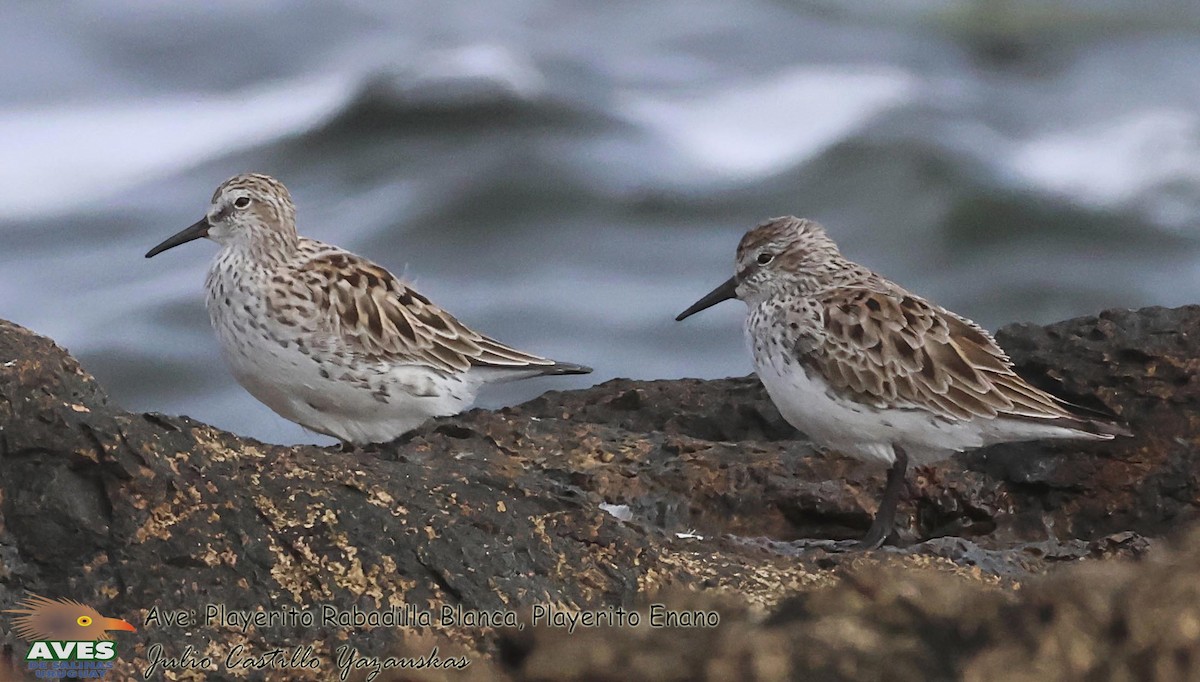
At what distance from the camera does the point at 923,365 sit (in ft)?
21.5

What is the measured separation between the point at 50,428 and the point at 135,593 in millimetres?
507

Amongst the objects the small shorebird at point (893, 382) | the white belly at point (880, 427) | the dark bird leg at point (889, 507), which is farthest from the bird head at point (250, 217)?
the dark bird leg at point (889, 507)

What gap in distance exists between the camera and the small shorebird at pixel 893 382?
631 cm

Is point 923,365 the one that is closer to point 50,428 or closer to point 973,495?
point 973,495

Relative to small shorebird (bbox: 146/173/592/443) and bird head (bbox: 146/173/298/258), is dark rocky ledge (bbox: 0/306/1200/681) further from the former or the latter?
bird head (bbox: 146/173/298/258)

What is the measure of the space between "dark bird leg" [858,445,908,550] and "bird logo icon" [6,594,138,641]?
2834mm

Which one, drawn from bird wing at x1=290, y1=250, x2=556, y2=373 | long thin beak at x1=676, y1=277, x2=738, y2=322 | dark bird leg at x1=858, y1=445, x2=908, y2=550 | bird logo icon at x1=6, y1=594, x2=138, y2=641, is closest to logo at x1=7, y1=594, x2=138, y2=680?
bird logo icon at x1=6, y1=594, x2=138, y2=641

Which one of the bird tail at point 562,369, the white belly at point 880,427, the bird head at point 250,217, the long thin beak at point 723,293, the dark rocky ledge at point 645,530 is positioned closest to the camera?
the dark rocky ledge at point 645,530

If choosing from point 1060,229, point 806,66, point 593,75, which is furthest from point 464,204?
point 1060,229

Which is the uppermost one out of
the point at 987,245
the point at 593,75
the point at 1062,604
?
the point at 593,75

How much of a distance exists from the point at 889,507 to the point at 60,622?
3.39 metres

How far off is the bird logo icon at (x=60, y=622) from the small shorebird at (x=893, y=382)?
3358 millimetres

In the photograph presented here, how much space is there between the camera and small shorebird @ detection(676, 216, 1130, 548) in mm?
6312

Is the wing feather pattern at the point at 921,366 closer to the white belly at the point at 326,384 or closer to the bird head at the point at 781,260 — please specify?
the bird head at the point at 781,260
